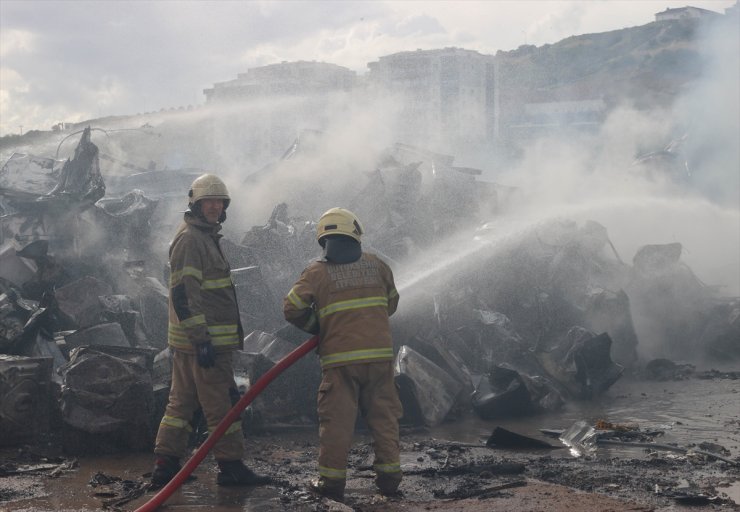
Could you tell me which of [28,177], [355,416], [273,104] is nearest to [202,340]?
[355,416]

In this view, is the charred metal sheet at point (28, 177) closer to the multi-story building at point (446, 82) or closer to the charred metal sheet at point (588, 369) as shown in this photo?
the charred metal sheet at point (588, 369)

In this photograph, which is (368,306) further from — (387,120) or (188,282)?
(387,120)

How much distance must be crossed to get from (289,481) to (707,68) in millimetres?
34631

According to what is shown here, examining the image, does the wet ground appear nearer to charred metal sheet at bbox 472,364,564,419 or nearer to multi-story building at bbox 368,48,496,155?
charred metal sheet at bbox 472,364,564,419

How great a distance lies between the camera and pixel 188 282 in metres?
5.14

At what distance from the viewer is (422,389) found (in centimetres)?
714

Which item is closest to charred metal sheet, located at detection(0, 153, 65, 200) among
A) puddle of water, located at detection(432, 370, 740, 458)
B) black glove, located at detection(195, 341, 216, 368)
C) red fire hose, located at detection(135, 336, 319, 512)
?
black glove, located at detection(195, 341, 216, 368)

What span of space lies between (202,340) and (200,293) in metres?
0.35

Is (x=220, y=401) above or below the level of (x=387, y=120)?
below

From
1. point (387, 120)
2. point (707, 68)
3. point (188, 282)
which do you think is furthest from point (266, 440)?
point (707, 68)

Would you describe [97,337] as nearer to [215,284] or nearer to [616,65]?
[215,284]

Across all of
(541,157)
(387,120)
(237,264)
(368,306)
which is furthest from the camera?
(541,157)

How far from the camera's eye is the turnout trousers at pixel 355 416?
186 inches

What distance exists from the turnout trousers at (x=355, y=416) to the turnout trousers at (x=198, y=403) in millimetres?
667
